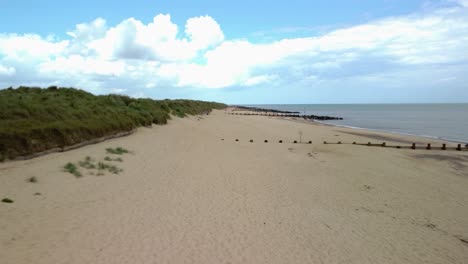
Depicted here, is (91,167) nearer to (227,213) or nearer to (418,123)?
(227,213)

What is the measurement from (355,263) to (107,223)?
188 inches

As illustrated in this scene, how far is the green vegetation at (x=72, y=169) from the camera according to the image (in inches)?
405

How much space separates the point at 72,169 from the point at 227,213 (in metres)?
5.32

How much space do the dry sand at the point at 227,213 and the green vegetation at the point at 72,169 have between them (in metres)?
0.19

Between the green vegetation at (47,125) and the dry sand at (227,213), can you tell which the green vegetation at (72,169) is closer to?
the dry sand at (227,213)

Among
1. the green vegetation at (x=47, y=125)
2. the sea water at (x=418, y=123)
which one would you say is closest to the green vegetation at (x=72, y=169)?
the green vegetation at (x=47, y=125)

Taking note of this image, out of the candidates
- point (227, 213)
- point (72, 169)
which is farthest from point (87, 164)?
point (227, 213)

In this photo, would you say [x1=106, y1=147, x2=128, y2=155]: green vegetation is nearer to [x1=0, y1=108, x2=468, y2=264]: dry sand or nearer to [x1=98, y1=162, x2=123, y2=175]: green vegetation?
[x1=0, y1=108, x2=468, y2=264]: dry sand

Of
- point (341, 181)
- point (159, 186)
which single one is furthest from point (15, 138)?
point (341, 181)

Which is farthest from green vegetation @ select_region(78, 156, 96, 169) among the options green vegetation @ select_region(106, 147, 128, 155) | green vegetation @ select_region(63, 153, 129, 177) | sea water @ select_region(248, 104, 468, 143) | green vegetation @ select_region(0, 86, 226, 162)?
sea water @ select_region(248, 104, 468, 143)

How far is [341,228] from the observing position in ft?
24.7

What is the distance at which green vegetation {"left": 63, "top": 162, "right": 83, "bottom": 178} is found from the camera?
33.7 ft

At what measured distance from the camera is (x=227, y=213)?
8117mm

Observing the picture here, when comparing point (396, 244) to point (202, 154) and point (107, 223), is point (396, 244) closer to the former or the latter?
point (107, 223)
